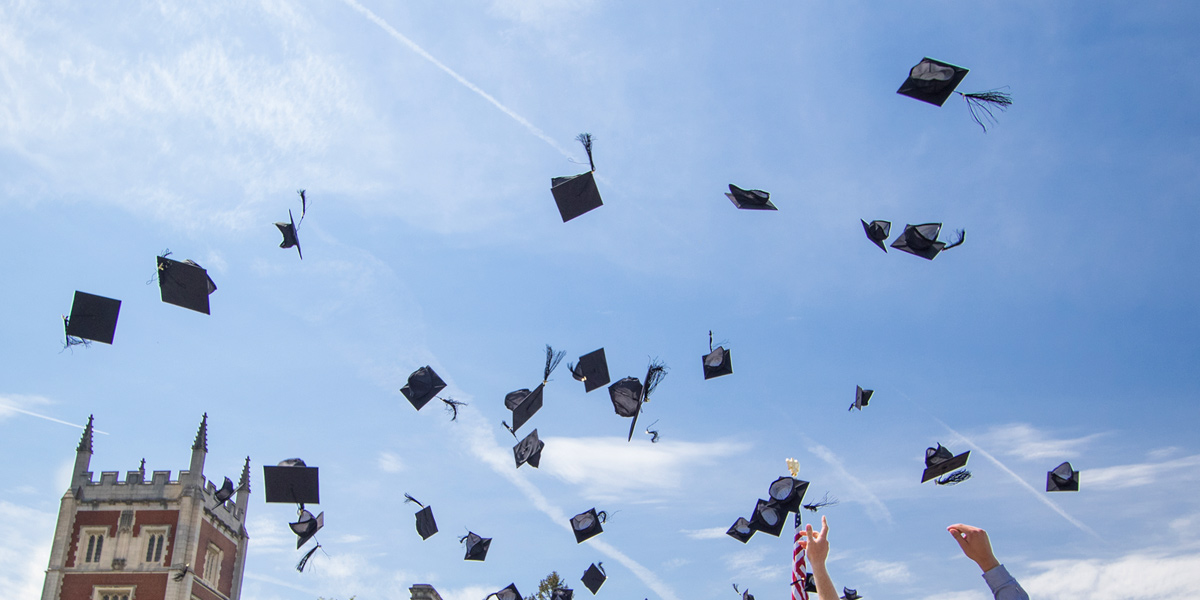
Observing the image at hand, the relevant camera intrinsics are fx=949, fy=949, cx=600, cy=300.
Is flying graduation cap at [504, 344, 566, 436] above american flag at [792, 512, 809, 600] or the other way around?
above

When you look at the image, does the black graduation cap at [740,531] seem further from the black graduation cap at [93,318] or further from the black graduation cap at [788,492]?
the black graduation cap at [93,318]

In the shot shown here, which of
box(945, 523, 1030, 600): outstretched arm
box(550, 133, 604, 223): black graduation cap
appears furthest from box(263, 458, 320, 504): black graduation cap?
box(945, 523, 1030, 600): outstretched arm

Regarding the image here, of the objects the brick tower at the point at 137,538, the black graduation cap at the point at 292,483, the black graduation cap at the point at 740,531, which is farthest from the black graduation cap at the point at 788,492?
the brick tower at the point at 137,538

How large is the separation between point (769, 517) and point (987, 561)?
6492 mm

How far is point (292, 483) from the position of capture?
12.2m

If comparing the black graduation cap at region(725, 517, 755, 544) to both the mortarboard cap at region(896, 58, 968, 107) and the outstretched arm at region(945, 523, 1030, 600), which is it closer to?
the mortarboard cap at region(896, 58, 968, 107)

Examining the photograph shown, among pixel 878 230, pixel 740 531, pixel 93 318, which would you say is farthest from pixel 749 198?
pixel 93 318

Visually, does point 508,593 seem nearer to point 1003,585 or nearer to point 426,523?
point 426,523

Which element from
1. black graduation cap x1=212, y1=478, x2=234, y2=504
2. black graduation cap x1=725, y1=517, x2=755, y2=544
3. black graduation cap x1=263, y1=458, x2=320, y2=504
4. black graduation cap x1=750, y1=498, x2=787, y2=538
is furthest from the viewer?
black graduation cap x1=212, y1=478, x2=234, y2=504

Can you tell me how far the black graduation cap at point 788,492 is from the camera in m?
8.41

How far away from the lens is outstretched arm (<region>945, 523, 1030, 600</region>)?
8.00 feet

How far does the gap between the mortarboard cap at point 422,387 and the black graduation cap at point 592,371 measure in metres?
1.54

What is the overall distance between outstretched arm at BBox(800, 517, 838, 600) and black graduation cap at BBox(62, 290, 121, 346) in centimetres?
1004

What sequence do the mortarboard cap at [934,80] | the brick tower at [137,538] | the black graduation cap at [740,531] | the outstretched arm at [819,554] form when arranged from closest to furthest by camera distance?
the outstretched arm at [819,554]
the mortarboard cap at [934,80]
the black graduation cap at [740,531]
the brick tower at [137,538]
